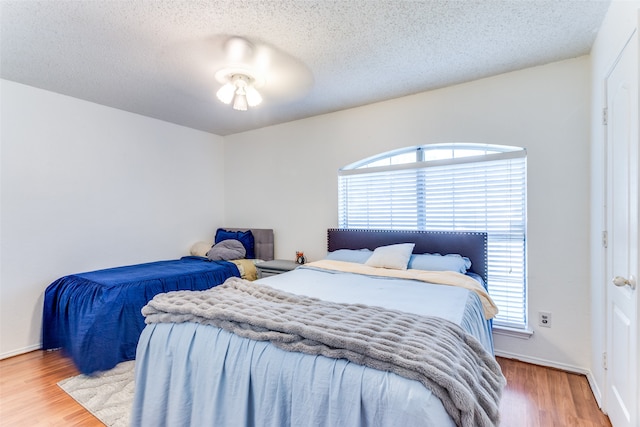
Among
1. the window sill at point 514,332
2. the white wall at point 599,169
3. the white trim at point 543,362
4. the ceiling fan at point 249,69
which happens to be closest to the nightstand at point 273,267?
the ceiling fan at point 249,69

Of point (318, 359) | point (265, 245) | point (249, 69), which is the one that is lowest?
point (318, 359)

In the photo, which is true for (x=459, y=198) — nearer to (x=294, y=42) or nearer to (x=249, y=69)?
(x=294, y=42)

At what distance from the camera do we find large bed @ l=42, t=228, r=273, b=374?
7.86ft

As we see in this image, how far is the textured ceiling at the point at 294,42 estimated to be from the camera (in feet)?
5.94

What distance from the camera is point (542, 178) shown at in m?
2.51

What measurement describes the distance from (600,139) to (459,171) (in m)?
1.04

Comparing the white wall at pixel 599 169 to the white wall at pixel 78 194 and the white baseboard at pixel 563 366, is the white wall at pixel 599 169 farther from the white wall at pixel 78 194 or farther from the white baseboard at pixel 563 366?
the white wall at pixel 78 194

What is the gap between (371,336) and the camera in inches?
47.1

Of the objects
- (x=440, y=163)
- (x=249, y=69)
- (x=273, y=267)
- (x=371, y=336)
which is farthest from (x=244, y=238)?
(x=371, y=336)

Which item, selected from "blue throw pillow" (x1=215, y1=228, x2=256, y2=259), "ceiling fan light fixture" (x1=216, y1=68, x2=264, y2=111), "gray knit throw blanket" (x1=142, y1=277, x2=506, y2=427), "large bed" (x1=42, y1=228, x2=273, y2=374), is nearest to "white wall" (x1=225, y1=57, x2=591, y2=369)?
"blue throw pillow" (x1=215, y1=228, x2=256, y2=259)

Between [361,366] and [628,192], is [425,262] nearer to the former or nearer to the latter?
[628,192]

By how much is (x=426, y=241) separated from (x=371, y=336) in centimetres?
193

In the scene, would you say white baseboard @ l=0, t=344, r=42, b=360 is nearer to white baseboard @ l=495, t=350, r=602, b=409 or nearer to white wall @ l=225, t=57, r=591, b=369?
white wall @ l=225, t=57, r=591, b=369

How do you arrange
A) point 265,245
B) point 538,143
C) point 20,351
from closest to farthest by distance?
point 538,143, point 20,351, point 265,245
